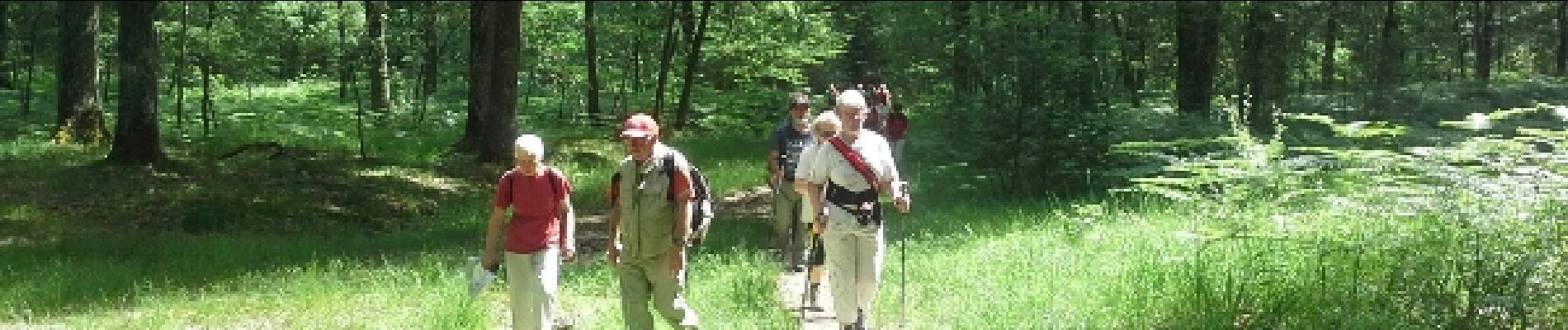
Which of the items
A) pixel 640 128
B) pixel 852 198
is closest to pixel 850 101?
pixel 852 198

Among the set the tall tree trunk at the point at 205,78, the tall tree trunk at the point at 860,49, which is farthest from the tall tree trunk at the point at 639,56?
the tall tree trunk at the point at 205,78

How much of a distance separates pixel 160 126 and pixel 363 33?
5.52 metres

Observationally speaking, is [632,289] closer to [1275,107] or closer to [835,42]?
[1275,107]

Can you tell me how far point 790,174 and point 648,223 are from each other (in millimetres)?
3177

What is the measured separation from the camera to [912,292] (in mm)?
9008

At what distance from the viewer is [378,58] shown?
765 inches

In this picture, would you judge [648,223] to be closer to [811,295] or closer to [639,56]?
[811,295]

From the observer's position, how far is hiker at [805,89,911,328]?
700 centimetres

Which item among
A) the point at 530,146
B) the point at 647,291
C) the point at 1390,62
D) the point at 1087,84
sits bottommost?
the point at 647,291

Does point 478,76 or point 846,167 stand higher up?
point 478,76

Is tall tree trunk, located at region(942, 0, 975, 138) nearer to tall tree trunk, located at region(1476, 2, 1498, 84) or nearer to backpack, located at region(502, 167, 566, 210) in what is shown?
backpack, located at region(502, 167, 566, 210)

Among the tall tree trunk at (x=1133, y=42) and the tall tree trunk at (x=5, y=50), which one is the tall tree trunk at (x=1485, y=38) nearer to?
the tall tree trunk at (x=1133, y=42)

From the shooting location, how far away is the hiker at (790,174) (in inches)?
376

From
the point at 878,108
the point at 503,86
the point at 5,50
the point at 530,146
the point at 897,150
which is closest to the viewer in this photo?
the point at 530,146
